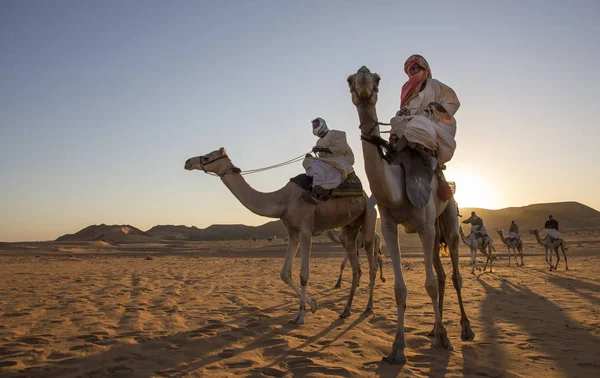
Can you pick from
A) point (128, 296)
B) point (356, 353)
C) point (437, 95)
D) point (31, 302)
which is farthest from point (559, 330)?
point (31, 302)

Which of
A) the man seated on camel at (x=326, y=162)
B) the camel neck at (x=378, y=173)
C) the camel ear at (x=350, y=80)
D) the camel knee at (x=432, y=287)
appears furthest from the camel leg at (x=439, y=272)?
the camel ear at (x=350, y=80)

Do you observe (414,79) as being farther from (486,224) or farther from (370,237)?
(486,224)

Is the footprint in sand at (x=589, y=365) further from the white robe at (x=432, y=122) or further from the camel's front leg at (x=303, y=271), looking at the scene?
the camel's front leg at (x=303, y=271)

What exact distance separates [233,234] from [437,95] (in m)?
105

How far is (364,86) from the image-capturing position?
4.16 metres

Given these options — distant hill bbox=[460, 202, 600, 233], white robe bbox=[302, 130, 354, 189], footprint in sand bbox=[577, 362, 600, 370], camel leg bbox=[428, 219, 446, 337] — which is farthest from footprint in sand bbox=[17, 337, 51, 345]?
distant hill bbox=[460, 202, 600, 233]

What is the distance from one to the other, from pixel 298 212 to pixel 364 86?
166 inches

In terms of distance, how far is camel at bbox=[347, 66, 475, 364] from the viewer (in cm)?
432

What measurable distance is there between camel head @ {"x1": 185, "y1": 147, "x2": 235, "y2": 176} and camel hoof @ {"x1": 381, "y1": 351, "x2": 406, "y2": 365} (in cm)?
516

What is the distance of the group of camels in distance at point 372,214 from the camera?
444cm

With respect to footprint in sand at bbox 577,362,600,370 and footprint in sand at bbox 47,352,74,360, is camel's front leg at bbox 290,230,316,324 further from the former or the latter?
footprint in sand at bbox 577,362,600,370

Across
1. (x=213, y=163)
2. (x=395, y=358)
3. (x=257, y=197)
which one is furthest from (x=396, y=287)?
(x=213, y=163)

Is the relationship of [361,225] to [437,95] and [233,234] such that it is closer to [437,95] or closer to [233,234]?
[437,95]

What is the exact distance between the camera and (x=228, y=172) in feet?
28.8
